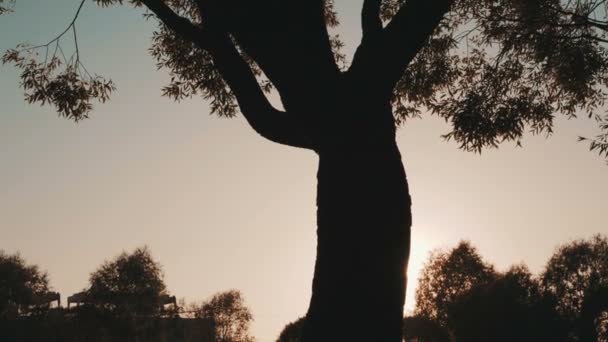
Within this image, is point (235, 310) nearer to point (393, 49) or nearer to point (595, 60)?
point (595, 60)

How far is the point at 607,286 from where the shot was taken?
193ft

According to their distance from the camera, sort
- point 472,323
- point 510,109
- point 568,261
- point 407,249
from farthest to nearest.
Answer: point 568,261 < point 472,323 < point 510,109 < point 407,249

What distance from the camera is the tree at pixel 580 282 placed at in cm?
5681

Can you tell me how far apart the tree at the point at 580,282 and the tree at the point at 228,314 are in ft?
189

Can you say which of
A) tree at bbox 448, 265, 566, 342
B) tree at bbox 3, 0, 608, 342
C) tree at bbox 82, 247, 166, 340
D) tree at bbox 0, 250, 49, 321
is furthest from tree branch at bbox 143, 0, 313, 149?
tree at bbox 0, 250, 49, 321

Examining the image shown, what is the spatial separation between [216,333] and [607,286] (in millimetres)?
64783

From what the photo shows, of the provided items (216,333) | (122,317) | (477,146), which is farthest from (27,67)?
(216,333)

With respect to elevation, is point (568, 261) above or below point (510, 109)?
below

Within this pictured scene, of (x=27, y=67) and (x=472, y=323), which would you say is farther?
(x=472, y=323)

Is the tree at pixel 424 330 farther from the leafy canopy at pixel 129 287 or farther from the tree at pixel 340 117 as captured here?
the tree at pixel 340 117

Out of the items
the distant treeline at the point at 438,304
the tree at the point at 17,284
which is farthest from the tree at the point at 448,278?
the tree at the point at 17,284

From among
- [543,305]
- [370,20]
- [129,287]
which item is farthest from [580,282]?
[370,20]

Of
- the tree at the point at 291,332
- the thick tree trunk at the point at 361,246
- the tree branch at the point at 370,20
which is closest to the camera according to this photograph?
the thick tree trunk at the point at 361,246

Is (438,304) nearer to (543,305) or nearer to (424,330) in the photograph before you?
(424,330)
